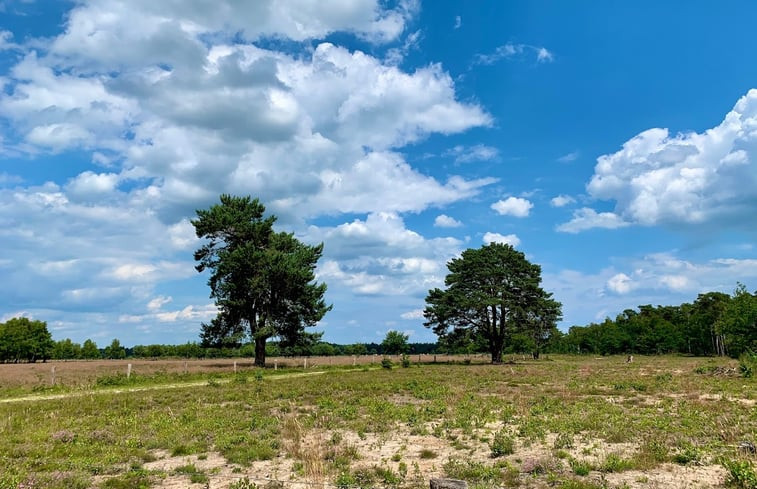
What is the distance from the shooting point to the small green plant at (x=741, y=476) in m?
9.54

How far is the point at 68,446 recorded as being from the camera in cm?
1423

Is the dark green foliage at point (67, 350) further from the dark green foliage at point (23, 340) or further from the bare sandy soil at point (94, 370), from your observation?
the bare sandy soil at point (94, 370)

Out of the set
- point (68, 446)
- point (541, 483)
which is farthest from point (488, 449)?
point (68, 446)

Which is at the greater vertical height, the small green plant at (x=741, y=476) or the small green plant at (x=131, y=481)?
the small green plant at (x=741, y=476)

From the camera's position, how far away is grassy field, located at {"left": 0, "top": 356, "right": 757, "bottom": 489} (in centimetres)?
1086

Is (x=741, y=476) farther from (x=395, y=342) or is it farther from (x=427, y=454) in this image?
(x=395, y=342)

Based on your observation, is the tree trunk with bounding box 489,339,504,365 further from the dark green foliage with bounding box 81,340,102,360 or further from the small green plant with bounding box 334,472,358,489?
the dark green foliage with bounding box 81,340,102,360

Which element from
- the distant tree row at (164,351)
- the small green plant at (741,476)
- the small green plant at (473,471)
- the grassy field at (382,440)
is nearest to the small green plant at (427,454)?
the grassy field at (382,440)

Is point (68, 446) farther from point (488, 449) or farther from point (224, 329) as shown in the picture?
point (224, 329)

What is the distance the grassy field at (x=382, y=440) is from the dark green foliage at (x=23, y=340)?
277ft

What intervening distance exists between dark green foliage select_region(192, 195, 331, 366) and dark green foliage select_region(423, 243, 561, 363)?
18.3 m

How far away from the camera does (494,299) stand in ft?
204

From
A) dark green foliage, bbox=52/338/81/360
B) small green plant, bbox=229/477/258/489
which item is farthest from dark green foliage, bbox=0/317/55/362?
small green plant, bbox=229/477/258/489

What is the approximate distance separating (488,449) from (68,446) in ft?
40.0
